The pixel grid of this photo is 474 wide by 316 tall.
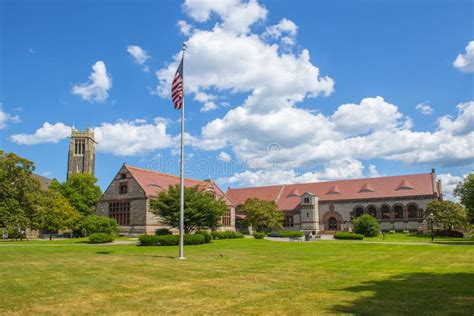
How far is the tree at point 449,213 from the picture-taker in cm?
5208

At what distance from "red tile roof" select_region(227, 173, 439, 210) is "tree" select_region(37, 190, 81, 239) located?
40.3m

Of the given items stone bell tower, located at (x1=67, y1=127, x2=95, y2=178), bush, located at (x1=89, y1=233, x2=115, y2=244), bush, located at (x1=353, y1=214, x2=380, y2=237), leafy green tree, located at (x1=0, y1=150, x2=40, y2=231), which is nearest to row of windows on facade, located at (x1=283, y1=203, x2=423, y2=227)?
bush, located at (x1=353, y1=214, x2=380, y2=237)

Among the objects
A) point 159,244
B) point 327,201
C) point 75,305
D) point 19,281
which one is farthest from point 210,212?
point 327,201

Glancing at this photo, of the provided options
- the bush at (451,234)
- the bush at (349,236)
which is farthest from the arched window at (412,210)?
the bush at (349,236)

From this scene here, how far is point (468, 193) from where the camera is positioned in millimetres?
42656

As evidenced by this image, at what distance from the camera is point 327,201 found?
77.6m

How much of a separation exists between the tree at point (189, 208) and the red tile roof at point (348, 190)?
42169 mm

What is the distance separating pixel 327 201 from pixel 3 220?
180ft

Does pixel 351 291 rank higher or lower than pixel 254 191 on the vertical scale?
lower

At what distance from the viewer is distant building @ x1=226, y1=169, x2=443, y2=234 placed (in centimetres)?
6969

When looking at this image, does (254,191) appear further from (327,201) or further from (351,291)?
(351,291)

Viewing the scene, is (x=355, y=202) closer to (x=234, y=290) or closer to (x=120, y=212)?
(x=120, y=212)

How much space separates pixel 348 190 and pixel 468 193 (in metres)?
35.4

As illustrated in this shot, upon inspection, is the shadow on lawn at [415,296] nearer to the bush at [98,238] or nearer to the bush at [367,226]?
the bush at [98,238]
